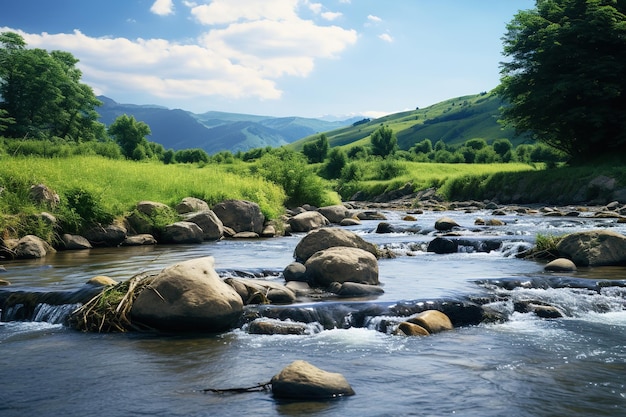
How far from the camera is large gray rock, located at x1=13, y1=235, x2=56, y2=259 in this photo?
1612cm

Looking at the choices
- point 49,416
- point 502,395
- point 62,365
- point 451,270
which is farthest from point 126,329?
point 451,270

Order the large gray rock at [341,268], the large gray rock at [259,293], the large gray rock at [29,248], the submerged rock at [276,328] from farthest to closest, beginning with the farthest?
the large gray rock at [29,248] → the large gray rock at [341,268] → the large gray rock at [259,293] → the submerged rock at [276,328]

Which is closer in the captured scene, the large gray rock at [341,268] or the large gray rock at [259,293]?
the large gray rock at [259,293]

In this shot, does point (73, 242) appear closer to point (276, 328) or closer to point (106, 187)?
point (106, 187)

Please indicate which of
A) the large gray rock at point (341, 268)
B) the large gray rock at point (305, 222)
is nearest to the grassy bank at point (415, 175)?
the large gray rock at point (305, 222)

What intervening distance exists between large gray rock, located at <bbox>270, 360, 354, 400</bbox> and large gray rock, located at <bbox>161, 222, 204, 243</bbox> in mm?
14958

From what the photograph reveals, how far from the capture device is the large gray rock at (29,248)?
52.9ft

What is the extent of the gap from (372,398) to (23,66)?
211 feet

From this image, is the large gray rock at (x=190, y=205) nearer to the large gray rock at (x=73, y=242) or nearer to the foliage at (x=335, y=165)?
the large gray rock at (x=73, y=242)

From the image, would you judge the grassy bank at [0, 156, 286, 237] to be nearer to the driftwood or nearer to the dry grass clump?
the dry grass clump

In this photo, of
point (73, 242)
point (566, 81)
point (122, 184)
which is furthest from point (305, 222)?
point (566, 81)

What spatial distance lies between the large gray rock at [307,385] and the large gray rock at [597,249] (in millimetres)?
10335

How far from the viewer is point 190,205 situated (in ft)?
75.6

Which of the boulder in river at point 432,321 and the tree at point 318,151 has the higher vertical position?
the tree at point 318,151
